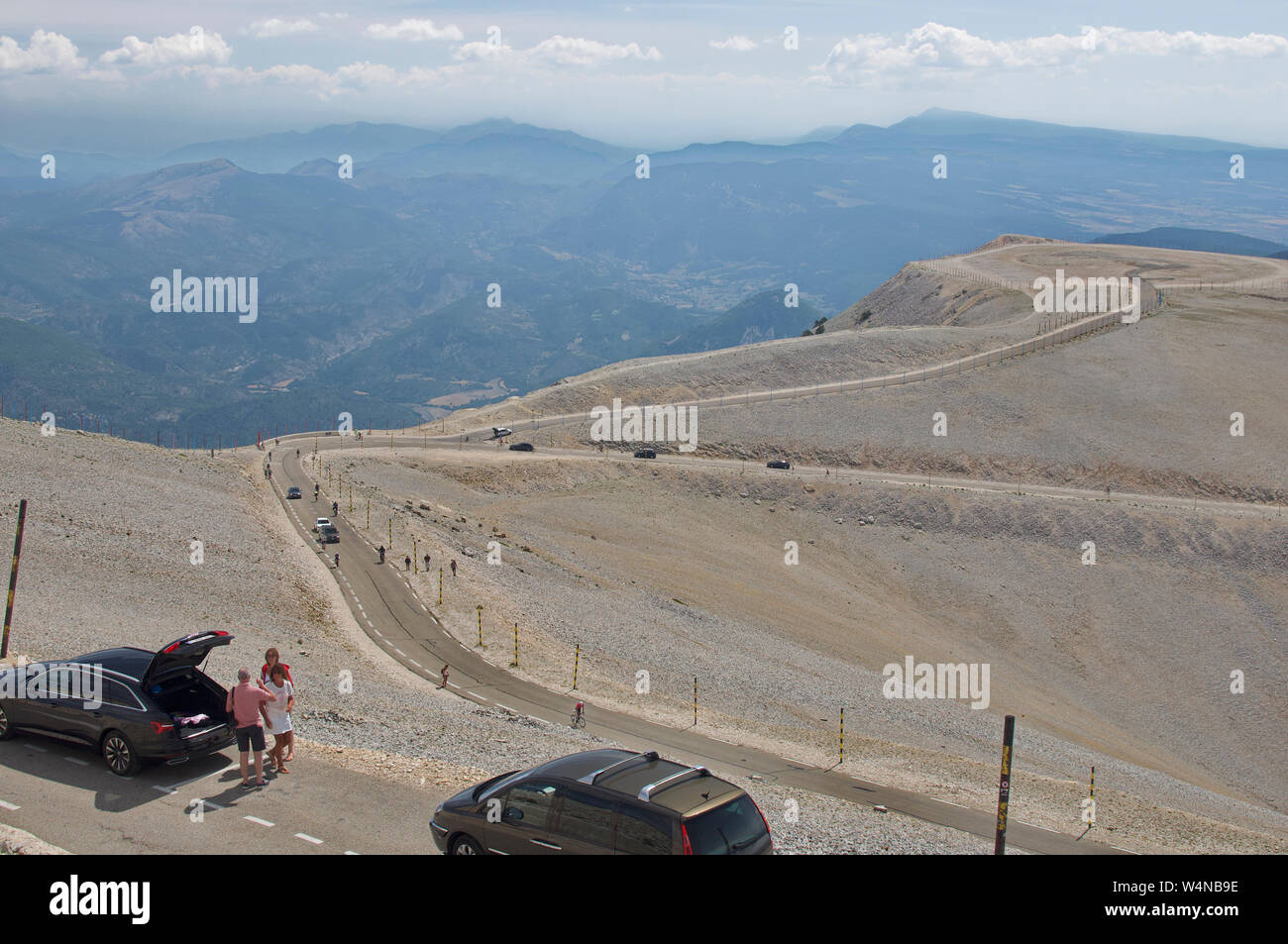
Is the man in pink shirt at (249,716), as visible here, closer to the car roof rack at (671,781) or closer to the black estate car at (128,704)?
the black estate car at (128,704)

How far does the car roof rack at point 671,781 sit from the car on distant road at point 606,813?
0.6 inches

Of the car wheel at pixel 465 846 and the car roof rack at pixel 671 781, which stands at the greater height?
the car roof rack at pixel 671 781

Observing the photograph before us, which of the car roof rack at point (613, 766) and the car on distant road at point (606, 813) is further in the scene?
the car roof rack at point (613, 766)

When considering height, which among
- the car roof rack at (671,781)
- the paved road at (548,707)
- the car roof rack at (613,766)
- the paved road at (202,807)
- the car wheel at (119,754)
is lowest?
the paved road at (548,707)

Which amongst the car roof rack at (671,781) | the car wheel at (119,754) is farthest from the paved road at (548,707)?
the car wheel at (119,754)

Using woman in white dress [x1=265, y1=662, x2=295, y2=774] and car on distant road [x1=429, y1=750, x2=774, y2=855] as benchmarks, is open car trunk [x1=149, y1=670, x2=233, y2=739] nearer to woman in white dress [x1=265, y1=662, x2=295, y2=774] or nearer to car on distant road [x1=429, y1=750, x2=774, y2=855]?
woman in white dress [x1=265, y1=662, x2=295, y2=774]

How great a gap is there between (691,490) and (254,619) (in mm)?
47294

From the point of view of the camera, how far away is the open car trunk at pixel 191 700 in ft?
52.0

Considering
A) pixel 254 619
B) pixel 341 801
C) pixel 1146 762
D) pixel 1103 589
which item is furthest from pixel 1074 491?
pixel 341 801

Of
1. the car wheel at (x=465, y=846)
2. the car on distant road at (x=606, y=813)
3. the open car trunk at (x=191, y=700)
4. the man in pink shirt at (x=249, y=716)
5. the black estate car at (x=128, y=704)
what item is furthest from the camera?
the open car trunk at (x=191, y=700)

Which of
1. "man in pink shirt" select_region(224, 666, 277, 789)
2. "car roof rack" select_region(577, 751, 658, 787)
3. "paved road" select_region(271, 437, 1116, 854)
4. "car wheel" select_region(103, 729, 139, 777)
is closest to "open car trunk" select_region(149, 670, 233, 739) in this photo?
"man in pink shirt" select_region(224, 666, 277, 789)

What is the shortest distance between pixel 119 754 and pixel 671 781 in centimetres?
945

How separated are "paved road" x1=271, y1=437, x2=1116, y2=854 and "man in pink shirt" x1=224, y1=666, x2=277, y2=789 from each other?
12046 millimetres
